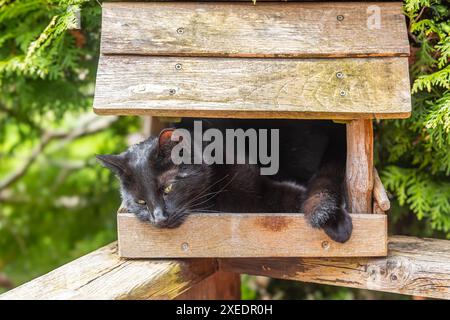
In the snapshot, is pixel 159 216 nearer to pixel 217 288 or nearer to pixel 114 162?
pixel 114 162

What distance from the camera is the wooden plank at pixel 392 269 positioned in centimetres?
234

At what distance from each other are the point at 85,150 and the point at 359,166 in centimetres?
395

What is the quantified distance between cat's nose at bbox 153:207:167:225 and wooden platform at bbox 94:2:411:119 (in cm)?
40

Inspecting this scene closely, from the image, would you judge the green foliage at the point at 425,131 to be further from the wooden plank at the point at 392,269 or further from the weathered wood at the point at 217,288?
the weathered wood at the point at 217,288

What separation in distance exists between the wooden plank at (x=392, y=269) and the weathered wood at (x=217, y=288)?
66 cm

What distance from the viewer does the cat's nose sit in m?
2.29

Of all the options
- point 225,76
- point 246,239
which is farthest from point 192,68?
point 246,239

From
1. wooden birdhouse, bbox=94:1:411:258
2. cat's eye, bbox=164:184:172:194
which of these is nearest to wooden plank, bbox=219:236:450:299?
wooden birdhouse, bbox=94:1:411:258

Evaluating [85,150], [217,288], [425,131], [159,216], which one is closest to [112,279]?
[159,216]

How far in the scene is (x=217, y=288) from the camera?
3.35m

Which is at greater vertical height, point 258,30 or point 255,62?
point 258,30

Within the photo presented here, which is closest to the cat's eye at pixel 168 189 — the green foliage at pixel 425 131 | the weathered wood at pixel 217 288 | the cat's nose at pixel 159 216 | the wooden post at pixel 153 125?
the cat's nose at pixel 159 216

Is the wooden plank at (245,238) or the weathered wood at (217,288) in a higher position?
the wooden plank at (245,238)
